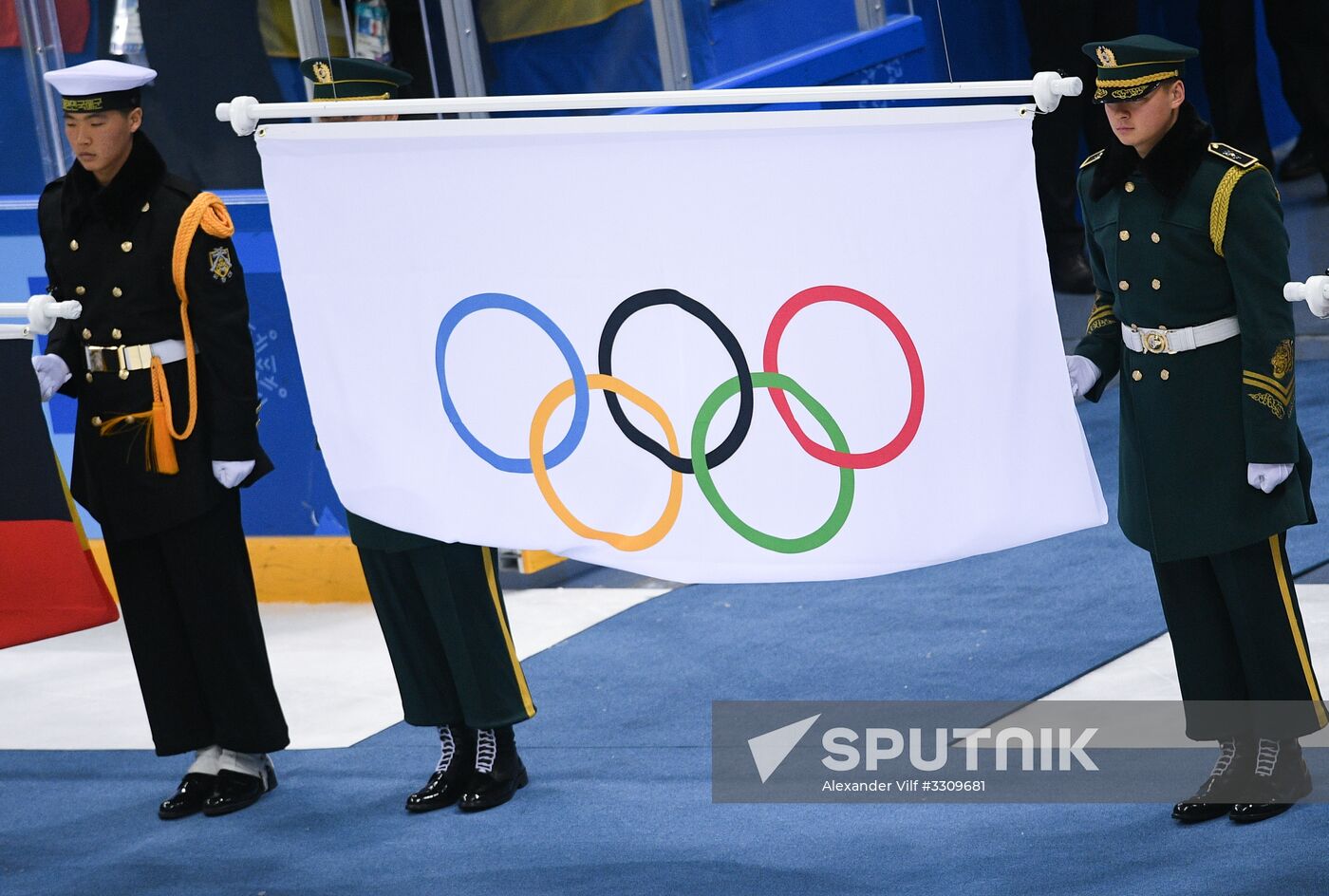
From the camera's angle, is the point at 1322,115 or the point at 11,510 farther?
the point at 1322,115

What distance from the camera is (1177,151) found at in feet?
11.8

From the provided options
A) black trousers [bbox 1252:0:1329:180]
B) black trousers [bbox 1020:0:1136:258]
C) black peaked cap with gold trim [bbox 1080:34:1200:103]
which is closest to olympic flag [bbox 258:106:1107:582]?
black peaked cap with gold trim [bbox 1080:34:1200:103]

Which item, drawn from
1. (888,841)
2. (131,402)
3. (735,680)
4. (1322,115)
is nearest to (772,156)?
(888,841)

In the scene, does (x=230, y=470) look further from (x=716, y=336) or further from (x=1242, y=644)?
(x=1242, y=644)

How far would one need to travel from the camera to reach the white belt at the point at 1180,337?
11.9 ft

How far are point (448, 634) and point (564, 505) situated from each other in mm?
1097

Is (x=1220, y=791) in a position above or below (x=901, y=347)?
below

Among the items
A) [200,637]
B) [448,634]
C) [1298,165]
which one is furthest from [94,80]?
[1298,165]

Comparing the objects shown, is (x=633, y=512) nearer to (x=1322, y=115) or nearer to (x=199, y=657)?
(x=199, y=657)

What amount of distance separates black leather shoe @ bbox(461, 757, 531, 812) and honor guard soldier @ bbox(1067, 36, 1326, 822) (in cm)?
141

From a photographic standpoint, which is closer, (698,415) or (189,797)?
(698,415)

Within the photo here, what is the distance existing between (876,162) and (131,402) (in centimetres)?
196

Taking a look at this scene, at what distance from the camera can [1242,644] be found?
377 centimetres

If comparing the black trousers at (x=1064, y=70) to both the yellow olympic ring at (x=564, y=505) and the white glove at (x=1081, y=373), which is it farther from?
the yellow olympic ring at (x=564, y=505)
